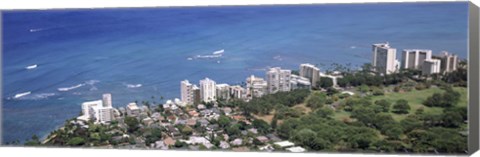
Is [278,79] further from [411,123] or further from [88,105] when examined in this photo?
[88,105]

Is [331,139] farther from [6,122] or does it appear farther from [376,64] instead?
[6,122]

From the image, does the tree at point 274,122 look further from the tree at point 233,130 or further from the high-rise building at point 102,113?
the high-rise building at point 102,113

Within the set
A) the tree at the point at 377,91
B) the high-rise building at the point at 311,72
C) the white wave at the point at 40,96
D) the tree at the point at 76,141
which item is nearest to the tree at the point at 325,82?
the high-rise building at the point at 311,72

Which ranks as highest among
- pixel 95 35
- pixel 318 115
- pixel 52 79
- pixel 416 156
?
pixel 95 35

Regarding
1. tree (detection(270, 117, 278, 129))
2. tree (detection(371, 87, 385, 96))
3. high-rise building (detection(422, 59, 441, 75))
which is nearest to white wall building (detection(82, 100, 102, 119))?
tree (detection(270, 117, 278, 129))

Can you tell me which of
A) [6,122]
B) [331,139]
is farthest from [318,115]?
[6,122]

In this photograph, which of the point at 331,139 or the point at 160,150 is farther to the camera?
the point at 160,150
